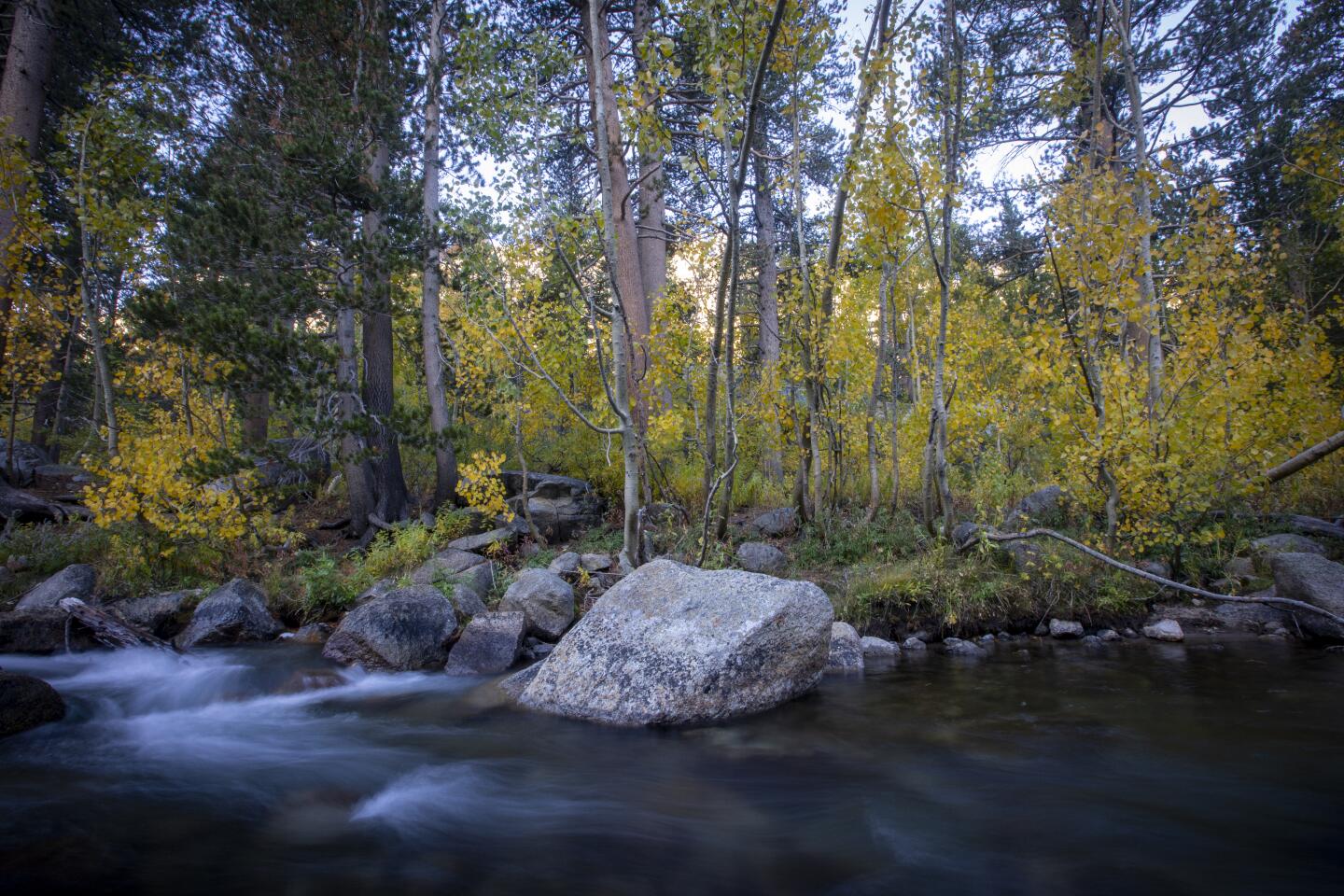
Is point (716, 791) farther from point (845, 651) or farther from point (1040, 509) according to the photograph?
point (1040, 509)

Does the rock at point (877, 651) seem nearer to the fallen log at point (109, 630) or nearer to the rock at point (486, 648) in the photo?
the rock at point (486, 648)

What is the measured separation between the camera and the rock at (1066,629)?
21.2ft

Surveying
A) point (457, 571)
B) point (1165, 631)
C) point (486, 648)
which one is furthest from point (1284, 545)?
point (457, 571)

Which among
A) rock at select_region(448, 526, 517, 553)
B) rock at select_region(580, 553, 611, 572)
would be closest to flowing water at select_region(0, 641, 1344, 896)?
rock at select_region(580, 553, 611, 572)

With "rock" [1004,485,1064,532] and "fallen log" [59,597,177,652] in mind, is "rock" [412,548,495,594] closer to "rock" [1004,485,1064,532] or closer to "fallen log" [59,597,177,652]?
"fallen log" [59,597,177,652]

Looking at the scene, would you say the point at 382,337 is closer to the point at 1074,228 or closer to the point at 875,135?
the point at 875,135

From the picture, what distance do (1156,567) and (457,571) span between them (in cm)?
801

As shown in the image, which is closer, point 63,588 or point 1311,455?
point 1311,455

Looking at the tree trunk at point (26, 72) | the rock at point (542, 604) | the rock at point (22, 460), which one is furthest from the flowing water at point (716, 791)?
the tree trunk at point (26, 72)

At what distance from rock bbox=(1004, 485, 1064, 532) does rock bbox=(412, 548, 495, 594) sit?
22.0 ft

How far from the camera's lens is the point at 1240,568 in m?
6.98

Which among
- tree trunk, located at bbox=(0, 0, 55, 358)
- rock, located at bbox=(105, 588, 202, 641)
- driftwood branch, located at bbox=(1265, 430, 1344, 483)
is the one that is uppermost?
tree trunk, located at bbox=(0, 0, 55, 358)

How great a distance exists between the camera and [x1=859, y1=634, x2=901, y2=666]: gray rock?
19.7 feet

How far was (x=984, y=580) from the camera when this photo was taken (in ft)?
22.2
